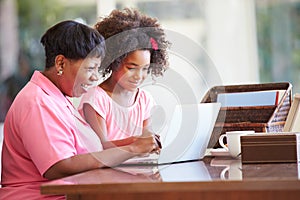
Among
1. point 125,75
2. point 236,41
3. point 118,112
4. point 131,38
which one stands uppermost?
point 131,38

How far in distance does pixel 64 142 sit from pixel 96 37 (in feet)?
1.21

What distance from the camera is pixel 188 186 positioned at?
1.28m

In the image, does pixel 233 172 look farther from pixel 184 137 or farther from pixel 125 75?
pixel 125 75

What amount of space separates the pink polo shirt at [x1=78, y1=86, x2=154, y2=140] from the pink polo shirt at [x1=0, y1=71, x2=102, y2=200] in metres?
0.10

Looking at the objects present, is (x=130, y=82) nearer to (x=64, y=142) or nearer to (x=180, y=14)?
(x=64, y=142)

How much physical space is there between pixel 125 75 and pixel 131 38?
0.12 m

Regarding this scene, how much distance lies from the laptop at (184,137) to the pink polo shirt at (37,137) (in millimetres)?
169

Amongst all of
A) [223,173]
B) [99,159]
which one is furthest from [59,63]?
[223,173]

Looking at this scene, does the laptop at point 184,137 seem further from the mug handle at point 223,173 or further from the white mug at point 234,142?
the mug handle at point 223,173

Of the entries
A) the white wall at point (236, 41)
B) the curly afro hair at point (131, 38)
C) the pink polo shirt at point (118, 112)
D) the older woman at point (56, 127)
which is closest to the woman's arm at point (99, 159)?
the older woman at point (56, 127)

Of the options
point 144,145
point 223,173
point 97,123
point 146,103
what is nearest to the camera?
point 223,173

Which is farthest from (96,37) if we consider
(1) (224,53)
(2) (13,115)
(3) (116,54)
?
(1) (224,53)

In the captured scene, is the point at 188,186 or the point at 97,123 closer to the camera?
the point at 188,186

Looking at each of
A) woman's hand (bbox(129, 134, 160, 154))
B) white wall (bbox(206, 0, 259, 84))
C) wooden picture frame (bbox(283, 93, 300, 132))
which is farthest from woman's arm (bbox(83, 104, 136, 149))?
white wall (bbox(206, 0, 259, 84))
